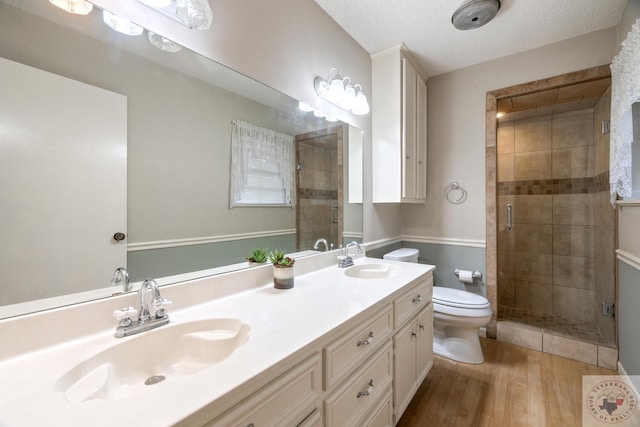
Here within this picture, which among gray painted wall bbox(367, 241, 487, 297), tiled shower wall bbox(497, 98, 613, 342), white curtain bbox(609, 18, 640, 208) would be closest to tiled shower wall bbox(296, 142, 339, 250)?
gray painted wall bbox(367, 241, 487, 297)

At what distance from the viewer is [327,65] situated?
181cm

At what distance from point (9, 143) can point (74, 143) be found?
139mm

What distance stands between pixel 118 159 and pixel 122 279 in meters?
0.41

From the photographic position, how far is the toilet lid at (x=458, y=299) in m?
1.95

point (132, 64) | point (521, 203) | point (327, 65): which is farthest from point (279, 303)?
point (521, 203)

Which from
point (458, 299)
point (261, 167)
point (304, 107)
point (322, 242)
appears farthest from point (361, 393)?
point (304, 107)

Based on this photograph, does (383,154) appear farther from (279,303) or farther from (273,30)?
(279,303)

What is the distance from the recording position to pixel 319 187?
Answer: 1.82 metres

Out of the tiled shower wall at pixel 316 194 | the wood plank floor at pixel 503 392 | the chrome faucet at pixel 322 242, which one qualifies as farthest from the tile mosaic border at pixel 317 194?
the wood plank floor at pixel 503 392

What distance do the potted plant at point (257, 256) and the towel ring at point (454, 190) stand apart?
6.23 ft

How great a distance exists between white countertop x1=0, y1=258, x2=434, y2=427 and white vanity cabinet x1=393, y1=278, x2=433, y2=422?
231 millimetres

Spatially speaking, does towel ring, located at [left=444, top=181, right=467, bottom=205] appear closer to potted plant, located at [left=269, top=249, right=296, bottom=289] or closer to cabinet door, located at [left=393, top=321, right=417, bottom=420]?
cabinet door, located at [left=393, top=321, right=417, bottom=420]

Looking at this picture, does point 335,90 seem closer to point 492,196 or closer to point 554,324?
point 492,196

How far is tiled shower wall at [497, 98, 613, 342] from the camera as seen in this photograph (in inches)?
104
